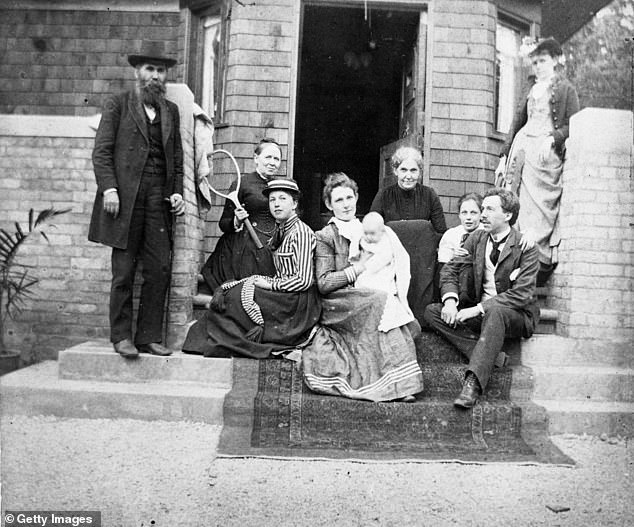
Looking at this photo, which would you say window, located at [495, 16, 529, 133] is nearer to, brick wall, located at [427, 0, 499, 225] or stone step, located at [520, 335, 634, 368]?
brick wall, located at [427, 0, 499, 225]

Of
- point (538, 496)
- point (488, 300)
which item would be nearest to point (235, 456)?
point (538, 496)

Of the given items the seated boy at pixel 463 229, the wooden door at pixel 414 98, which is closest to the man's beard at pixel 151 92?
the seated boy at pixel 463 229

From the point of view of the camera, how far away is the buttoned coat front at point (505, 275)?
387 cm

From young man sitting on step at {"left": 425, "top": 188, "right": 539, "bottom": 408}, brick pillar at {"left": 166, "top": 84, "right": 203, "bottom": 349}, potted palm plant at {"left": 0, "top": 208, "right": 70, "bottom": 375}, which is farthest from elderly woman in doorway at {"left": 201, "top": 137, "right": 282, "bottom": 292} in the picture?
potted palm plant at {"left": 0, "top": 208, "right": 70, "bottom": 375}

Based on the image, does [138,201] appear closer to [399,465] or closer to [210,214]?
[399,465]

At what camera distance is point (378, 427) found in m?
3.51

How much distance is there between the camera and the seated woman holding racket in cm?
390

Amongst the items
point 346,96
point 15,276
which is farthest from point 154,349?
point 346,96

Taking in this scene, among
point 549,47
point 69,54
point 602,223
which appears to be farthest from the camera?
point 69,54

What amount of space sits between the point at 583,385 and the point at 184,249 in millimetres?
2762

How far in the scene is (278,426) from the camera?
138 inches

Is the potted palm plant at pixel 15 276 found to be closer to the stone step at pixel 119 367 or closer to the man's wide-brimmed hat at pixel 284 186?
the stone step at pixel 119 367

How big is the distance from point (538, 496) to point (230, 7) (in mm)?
5726

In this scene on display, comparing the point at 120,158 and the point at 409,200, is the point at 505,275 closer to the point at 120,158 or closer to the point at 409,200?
the point at 409,200
